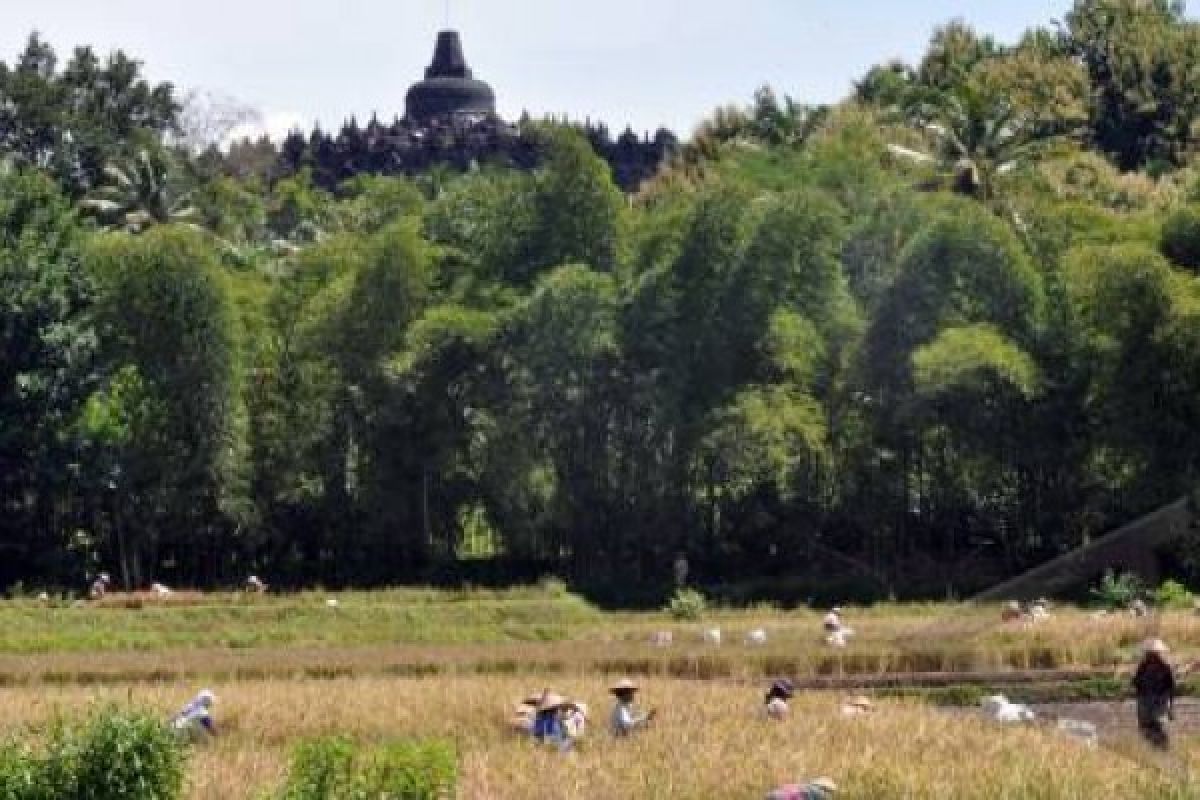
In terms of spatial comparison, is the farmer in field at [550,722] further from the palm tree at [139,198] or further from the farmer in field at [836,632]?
the palm tree at [139,198]

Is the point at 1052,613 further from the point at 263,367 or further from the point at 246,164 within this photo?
the point at 246,164

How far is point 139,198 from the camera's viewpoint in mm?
47219

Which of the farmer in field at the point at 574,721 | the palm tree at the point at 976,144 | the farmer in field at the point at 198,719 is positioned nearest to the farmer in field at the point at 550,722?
the farmer in field at the point at 574,721

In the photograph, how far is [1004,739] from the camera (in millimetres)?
15711

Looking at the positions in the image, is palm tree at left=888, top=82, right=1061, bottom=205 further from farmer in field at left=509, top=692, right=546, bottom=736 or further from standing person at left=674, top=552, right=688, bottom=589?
farmer in field at left=509, top=692, right=546, bottom=736

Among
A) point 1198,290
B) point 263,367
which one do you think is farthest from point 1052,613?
point 263,367

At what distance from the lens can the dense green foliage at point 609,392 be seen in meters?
33.0

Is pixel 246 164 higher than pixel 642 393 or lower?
higher

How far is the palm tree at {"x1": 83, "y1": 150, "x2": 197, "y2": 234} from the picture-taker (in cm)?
4688

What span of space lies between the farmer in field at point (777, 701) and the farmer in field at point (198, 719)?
493 cm

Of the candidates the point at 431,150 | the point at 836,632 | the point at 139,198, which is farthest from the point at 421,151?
the point at 836,632

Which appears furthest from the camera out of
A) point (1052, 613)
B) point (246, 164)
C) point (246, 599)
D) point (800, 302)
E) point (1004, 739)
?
point (246, 164)

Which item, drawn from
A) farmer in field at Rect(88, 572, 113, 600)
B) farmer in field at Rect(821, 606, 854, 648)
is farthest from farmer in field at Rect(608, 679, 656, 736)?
farmer in field at Rect(88, 572, 113, 600)

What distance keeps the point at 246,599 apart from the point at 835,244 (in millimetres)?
12006
